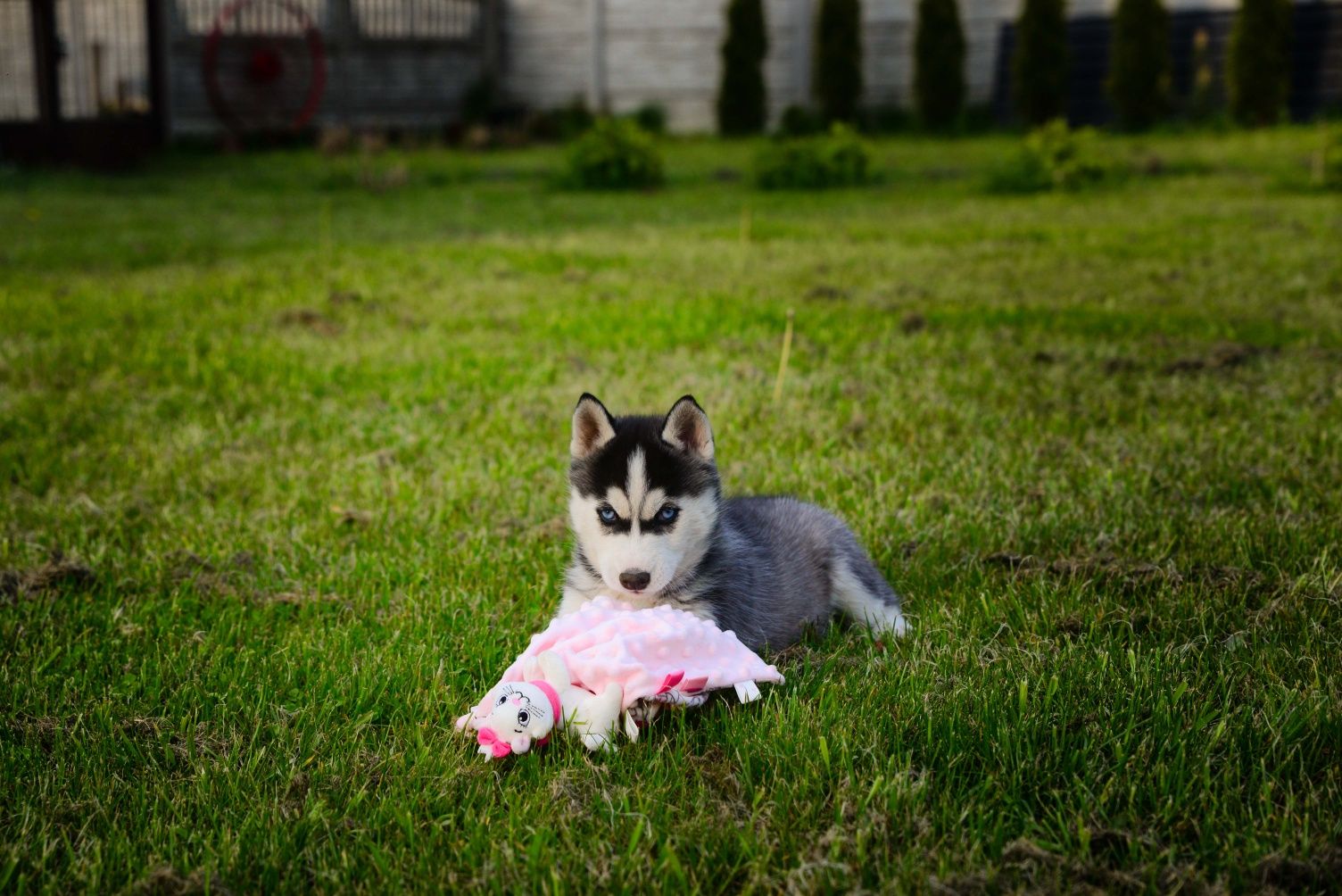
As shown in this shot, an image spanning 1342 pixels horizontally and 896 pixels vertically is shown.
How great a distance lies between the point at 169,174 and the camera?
665 inches

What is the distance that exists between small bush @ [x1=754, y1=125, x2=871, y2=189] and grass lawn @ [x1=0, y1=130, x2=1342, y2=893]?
5386 millimetres

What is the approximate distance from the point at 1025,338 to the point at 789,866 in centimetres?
521

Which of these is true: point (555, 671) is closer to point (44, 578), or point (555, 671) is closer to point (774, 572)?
point (774, 572)

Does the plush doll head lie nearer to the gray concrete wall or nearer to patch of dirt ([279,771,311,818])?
patch of dirt ([279,771,311,818])

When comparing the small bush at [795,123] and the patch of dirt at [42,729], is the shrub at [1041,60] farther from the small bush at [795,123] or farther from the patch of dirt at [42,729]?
the patch of dirt at [42,729]

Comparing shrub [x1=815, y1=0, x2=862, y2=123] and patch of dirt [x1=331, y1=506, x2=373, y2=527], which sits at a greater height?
shrub [x1=815, y1=0, x2=862, y2=123]

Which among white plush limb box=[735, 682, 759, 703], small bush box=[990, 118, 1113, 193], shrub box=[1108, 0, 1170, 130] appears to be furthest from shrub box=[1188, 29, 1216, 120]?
white plush limb box=[735, 682, 759, 703]

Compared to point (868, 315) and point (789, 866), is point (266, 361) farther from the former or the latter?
point (789, 866)

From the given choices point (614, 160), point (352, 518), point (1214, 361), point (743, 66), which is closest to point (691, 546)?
point (352, 518)

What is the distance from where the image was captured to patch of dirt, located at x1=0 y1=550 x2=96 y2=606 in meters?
3.55

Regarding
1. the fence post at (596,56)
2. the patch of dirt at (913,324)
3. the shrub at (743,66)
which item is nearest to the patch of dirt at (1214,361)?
the patch of dirt at (913,324)

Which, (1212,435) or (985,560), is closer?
(985,560)

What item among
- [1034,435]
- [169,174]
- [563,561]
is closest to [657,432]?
[563,561]

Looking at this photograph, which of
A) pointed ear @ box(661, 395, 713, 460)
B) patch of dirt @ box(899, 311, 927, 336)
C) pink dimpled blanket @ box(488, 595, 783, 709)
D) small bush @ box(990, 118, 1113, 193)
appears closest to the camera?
pink dimpled blanket @ box(488, 595, 783, 709)
